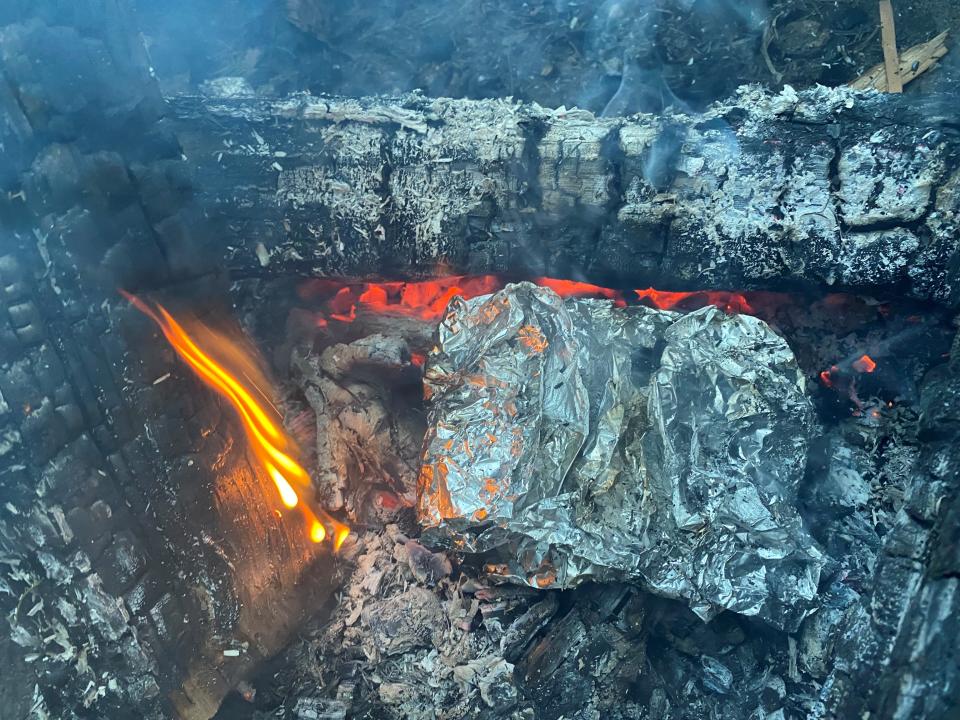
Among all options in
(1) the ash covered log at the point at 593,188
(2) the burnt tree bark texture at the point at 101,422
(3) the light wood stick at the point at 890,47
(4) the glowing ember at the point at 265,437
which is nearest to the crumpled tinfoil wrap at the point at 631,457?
(1) the ash covered log at the point at 593,188

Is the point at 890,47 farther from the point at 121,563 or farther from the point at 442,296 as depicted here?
the point at 121,563

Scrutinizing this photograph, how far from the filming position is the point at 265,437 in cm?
308

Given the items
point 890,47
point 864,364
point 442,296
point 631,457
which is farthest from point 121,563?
point 890,47

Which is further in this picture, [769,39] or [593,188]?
[769,39]

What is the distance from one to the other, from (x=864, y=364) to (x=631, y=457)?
1.02 metres

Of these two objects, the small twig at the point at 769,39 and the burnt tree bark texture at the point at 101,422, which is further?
the small twig at the point at 769,39

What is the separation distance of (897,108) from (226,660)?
338cm

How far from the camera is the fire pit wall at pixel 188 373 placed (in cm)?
214

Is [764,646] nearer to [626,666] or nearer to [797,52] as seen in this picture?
[626,666]

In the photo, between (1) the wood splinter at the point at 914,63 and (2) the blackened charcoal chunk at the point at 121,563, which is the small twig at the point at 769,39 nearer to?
(1) the wood splinter at the point at 914,63

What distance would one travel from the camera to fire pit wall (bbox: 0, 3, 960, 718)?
7.01 ft

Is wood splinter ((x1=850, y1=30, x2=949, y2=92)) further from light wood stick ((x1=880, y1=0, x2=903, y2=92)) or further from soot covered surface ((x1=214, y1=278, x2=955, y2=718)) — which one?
soot covered surface ((x1=214, y1=278, x2=955, y2=718))

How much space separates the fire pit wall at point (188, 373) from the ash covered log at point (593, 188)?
0.04 ft

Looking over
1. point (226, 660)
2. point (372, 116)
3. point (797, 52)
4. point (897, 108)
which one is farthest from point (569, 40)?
point (226, 660)
